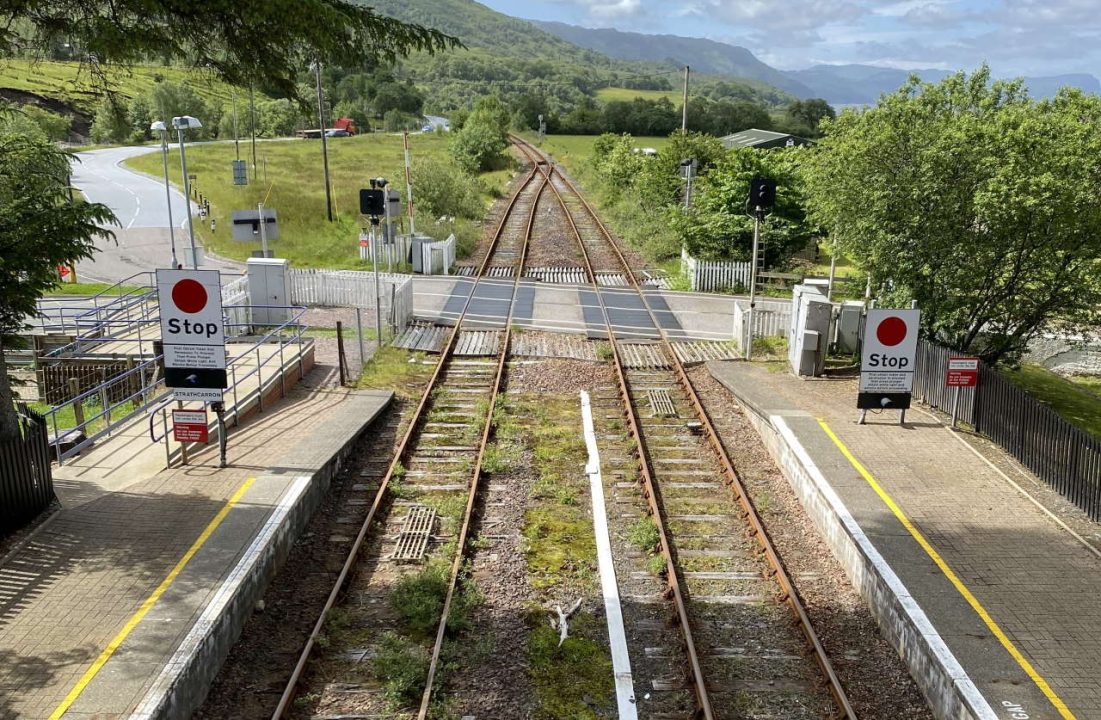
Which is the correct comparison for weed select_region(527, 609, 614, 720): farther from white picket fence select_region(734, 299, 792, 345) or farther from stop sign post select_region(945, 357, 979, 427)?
white picket fence select_region(734, 299, 792, 345)

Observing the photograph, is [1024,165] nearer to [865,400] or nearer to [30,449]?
[865,400]

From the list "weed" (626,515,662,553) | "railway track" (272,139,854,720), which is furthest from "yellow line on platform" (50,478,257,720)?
"weed" (626,515,662,553)

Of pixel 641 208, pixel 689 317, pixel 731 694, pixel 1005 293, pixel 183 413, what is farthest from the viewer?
pixel 641 208

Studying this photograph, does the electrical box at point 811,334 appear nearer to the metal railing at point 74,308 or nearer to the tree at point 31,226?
the tree at point 31,226

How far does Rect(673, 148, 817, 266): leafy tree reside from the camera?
2816cm

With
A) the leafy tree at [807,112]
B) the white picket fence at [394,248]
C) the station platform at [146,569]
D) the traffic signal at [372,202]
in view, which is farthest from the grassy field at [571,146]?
the station platform at [146,569]

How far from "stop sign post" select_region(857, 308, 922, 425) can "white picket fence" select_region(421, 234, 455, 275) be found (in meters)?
17.9

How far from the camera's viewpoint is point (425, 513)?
1207 cm

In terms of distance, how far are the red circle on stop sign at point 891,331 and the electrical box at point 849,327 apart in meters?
5.47

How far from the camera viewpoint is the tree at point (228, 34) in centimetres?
896

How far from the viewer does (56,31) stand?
376 inches

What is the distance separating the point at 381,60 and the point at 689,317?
14.8m

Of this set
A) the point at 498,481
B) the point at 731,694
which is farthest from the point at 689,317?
the point at 731,694

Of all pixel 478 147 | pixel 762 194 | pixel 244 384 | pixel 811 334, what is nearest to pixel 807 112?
pixel 478 147
